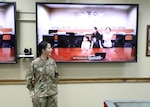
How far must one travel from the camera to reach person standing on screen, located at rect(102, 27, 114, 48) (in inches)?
149

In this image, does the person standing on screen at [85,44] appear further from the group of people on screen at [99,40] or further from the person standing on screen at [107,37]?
the person standing on screen at [107,37]

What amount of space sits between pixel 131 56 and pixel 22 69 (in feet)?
6.17

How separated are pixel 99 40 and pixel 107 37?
5.8 inches

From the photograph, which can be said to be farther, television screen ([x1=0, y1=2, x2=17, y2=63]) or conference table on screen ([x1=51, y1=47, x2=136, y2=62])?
conference table on screen ([x1=51, y1=47, x2=136, y2=62])

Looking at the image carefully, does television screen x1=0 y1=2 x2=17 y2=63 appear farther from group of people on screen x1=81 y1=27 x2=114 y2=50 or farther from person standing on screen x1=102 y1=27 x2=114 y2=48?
person standing on screen x1=102 y1=27 x2=114 y2=48

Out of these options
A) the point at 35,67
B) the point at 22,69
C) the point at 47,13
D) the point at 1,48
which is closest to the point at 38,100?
the point at 35,67

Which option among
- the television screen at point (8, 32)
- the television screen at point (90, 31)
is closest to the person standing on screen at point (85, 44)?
the television screen at point (90, 31)

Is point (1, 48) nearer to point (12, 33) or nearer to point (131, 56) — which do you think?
point (12, 33)

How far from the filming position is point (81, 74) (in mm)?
3906

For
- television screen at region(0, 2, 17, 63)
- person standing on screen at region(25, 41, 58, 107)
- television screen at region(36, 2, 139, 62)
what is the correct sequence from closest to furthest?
person standing on screen at region(25, 41, 58, 107), television screen at region(0, 2, 17, 63), television screen at region(36, 2, 139, 62)

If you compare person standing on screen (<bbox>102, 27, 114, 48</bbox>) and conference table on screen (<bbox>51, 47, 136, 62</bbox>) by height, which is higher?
person standing on screen (<bbox>102, 27, 114, 48</bbox>)

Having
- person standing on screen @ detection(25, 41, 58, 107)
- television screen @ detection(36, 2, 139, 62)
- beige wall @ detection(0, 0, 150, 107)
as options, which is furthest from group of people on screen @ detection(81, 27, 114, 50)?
person standing on screen @ detection(25, 41, 58, 107)

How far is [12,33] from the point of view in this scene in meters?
3.63

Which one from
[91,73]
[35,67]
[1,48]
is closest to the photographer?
[35,67]
